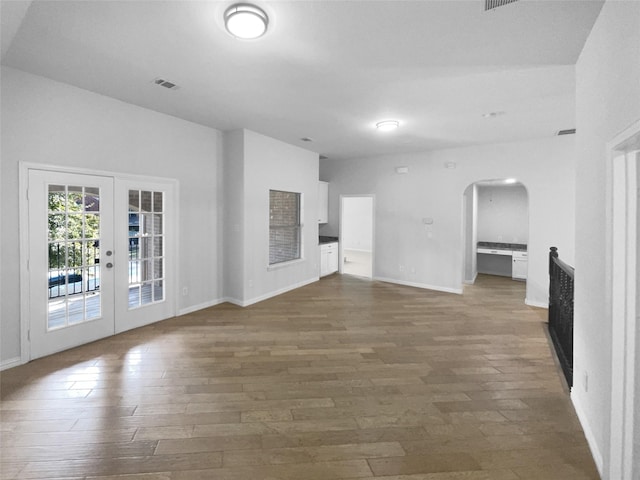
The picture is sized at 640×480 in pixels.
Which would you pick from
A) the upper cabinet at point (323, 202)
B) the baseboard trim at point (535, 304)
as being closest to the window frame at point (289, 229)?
the upper cabinet at point (323, 202)

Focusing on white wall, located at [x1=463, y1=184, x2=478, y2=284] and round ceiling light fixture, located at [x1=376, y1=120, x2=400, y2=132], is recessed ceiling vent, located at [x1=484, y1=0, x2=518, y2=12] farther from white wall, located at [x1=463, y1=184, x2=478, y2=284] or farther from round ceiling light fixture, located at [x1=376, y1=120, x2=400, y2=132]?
white wall, located at [x1=463, y1=184, x2=478, y2=284]

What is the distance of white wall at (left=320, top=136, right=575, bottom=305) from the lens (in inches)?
214

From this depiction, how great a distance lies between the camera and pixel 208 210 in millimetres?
5223

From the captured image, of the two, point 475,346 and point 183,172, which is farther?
point 183,172

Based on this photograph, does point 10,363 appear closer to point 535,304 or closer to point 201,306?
point 201,306

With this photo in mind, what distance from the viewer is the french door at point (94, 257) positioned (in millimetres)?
Result: 3346

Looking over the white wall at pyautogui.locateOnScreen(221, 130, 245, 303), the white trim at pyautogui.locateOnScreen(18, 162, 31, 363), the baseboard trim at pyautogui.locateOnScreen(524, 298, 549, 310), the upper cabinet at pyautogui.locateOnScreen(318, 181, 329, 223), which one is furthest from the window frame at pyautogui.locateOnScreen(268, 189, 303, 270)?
the baseboard trim at pyautogui.locateOnScreen(524, 298, 549, 310)

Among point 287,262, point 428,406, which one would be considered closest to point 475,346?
point 428,406

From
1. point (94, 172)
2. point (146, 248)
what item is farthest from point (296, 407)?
point (94, 172)

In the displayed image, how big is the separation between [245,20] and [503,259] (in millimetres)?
8195

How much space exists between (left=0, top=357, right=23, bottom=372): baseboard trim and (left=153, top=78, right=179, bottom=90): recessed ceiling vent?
3082mm

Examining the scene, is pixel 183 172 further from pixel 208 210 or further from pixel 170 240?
pixel 170 240

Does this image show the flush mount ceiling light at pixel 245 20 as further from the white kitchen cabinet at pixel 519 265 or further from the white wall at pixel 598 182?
the white kitchen cabinet at pixel 519 265

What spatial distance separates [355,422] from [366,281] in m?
5.18
